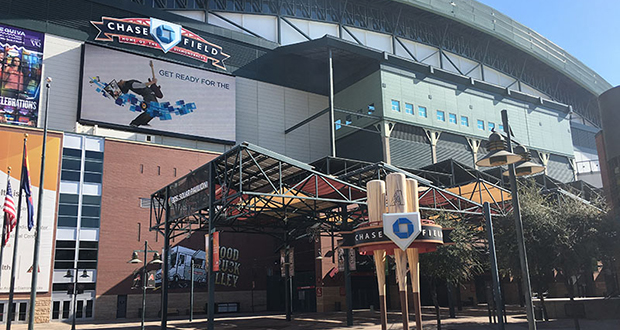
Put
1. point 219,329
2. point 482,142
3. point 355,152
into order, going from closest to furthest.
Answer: point 219,329
point 355,152
point 482,142

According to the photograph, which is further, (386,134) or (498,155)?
(386,134)

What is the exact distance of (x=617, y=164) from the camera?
A: 19.9 meters

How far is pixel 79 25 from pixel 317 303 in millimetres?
34231

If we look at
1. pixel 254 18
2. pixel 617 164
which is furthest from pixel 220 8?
pixel 617 164

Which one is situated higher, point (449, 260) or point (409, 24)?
point (409, 24)

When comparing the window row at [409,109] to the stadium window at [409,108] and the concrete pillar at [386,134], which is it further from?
the concrete pillar at [386,134]

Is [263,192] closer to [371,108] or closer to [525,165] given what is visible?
[525,165]

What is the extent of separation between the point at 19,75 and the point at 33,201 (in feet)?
38.3

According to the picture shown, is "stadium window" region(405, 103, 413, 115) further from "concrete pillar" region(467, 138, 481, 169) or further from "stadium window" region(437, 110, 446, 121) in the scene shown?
"concrete pillar" region(467, 138, 481, 169)

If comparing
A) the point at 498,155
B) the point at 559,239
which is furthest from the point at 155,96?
the point at 498,155

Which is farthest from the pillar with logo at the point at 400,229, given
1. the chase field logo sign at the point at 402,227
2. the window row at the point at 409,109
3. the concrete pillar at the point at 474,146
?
the concrete pillar at the point at 474,146

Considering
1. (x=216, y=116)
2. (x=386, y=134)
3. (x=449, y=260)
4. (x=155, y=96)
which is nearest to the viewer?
(x=449, y=260)

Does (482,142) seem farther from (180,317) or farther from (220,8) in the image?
(180,317)

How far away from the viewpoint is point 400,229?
17.1 metres
